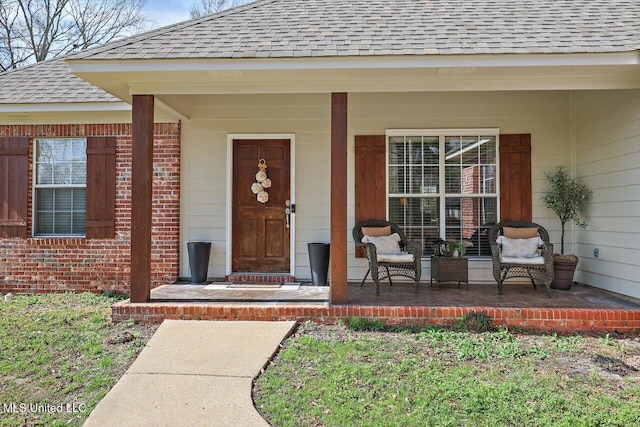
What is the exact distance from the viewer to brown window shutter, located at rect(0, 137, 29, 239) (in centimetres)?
589

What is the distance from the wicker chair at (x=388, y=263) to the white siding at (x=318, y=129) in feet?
0.91

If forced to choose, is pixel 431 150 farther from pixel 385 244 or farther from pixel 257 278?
pixel 257 278

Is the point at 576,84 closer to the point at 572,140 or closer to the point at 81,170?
the point at 572,140

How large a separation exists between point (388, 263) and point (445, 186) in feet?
4.99

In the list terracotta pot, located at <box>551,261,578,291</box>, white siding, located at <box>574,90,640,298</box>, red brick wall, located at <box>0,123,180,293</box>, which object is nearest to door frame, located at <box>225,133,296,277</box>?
red brick wall, located at <box>0,123,180,293</box>

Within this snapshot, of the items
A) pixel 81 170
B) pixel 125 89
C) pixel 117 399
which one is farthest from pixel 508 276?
pixel 81 170

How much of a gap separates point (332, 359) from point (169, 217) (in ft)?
11.4

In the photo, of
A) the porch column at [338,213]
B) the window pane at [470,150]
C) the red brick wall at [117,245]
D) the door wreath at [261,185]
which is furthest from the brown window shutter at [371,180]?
the red brick wall at [117,245]

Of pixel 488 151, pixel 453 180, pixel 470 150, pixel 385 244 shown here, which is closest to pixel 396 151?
pixel 453 180

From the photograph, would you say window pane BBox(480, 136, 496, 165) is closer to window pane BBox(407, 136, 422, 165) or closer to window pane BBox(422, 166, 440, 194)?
window pane BBox(422, 166, 440, 194)

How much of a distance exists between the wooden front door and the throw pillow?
294cm

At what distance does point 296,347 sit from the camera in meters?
3.63

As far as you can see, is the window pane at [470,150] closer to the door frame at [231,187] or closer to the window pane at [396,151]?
the window pane at [396,151]

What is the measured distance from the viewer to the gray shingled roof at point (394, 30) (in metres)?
4.14
